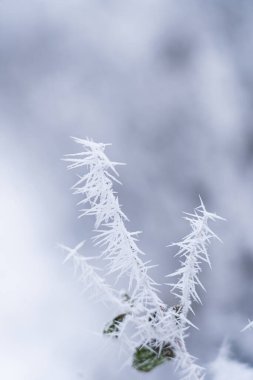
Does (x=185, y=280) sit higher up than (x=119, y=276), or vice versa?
(x=185, y=280)

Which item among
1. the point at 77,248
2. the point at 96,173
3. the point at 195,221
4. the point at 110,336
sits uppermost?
the point at 195,221

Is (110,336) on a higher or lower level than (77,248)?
lower

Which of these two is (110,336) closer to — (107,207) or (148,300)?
(148,300)

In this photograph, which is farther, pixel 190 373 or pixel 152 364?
pixel 190 373

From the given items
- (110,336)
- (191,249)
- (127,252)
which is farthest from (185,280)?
(110,336)

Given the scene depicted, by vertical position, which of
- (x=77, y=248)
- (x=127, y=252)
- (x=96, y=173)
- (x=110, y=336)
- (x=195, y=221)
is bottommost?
(x=110, y=336)

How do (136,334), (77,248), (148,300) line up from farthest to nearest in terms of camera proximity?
(148,300), (136,334), (77,248)

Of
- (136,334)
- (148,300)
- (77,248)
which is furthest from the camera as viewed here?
(148,300)

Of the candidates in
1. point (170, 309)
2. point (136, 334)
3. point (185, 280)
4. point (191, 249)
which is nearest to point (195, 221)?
point (191, 249)

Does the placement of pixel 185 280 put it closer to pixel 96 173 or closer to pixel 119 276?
pixel 119 276
